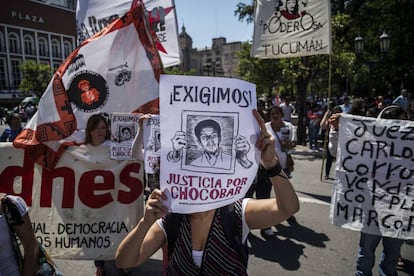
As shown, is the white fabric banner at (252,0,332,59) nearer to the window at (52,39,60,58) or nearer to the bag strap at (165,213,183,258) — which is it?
the bag strap at (165,213,183,258)

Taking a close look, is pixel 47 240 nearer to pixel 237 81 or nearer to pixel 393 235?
pixel 237 81

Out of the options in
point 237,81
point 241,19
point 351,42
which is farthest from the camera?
point 241,19

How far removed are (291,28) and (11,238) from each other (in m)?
6.09

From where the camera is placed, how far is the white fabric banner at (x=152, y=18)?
5.79 m

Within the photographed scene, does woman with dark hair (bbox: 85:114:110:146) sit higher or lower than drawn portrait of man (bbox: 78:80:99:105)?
lower

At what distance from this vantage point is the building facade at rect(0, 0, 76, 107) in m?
52.9

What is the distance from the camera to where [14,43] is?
180 ft

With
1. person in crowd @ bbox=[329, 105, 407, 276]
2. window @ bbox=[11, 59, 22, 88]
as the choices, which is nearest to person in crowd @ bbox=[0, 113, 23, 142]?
person in crowd @ bbox=[329, 105, 407, 276]

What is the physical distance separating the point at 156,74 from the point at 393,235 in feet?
8.45

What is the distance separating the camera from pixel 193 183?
67.7 inches

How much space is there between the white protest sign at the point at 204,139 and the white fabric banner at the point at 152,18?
4.25m

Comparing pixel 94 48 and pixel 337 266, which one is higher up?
pixel 94 48

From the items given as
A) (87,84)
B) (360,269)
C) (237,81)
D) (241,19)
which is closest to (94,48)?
(87,84)

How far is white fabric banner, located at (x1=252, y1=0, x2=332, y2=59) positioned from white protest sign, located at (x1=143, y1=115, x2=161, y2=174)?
4.37 meters
